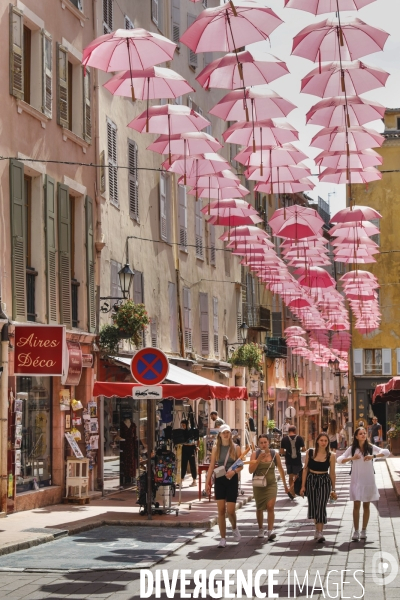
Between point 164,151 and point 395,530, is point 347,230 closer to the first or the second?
point 164,151

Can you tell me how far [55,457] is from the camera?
22.4m

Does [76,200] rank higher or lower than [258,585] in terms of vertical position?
higher

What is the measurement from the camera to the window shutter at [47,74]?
22141 millimetres

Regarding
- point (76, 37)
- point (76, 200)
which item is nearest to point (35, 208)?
point (76, 200)

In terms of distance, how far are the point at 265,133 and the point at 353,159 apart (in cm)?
208

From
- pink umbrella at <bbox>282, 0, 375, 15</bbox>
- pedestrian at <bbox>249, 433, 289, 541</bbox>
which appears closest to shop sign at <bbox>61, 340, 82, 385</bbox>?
pedestrian at <bbox>249, 433, 289, 541</bbox>

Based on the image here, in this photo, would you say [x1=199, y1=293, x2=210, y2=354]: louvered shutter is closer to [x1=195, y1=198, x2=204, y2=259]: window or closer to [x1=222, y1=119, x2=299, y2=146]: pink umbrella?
[x1=195, y1=198, x2=204, y2=259]: window

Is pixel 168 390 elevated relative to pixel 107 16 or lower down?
lower down

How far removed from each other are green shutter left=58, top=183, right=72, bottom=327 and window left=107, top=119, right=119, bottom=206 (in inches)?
149

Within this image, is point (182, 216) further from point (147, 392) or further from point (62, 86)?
point (147, 392)

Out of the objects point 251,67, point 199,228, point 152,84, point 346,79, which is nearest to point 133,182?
point 199,228

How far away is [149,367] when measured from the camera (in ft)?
59.5

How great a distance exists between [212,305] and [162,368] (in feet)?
71.4

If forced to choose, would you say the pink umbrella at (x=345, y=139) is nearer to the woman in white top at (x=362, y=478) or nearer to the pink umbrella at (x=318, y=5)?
the pink umbrella at (x=318, y=5)
